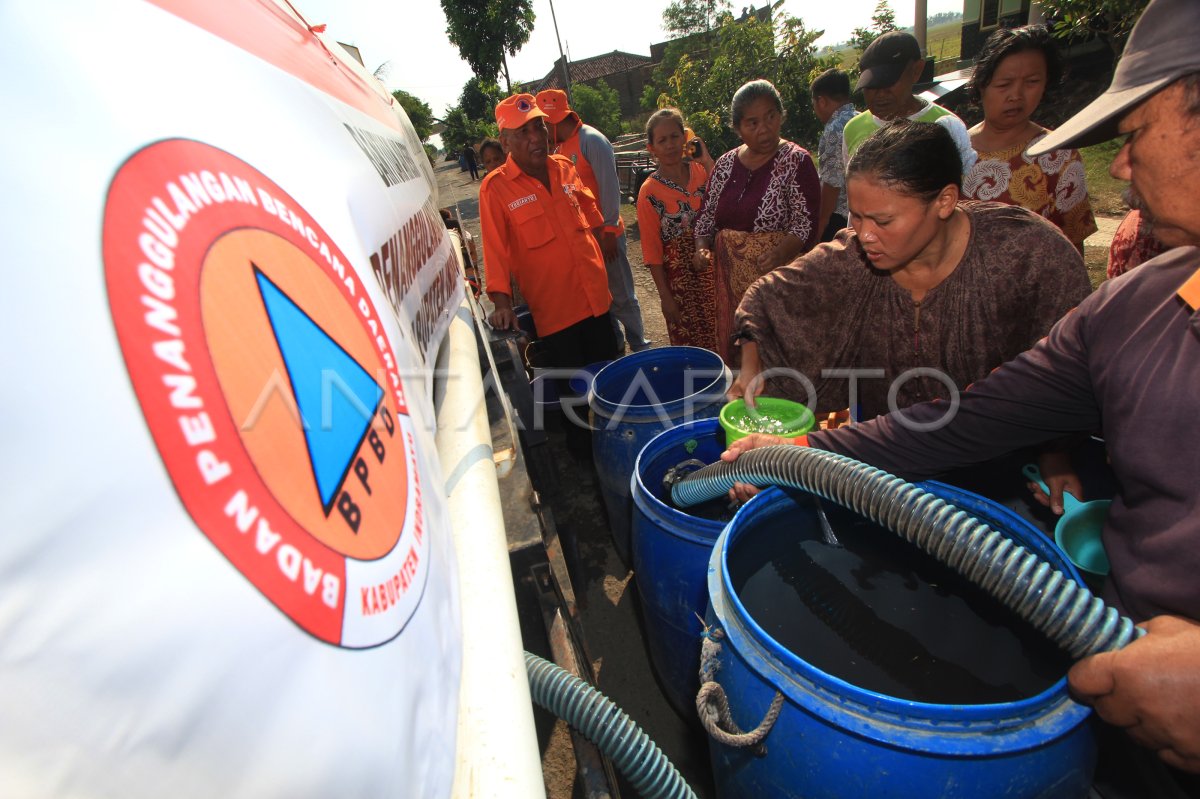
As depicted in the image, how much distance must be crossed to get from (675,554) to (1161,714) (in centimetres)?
118

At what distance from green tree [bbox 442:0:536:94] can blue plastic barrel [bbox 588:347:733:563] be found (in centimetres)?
3947

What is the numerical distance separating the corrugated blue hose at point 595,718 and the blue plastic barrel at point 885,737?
260 millimetres

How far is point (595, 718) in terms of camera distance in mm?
1198

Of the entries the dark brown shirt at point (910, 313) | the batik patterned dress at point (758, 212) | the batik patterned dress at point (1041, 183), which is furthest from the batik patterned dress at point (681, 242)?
the dark brown shirt at point (910, 313)

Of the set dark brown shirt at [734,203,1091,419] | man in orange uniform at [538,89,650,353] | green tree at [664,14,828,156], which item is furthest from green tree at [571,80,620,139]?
dark brown shirt at [734,203,1091,419]

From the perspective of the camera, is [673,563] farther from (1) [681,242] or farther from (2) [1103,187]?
(2) [1103,187]

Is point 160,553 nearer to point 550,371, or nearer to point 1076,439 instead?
point 1076,439

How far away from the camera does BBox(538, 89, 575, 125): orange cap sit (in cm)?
455

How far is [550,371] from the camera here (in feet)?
12.2

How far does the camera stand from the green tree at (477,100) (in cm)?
3825

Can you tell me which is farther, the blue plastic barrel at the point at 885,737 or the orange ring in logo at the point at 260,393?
the blue plastic barrel at the point at 885,737

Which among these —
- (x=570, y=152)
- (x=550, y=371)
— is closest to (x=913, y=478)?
(x=550, y=371)

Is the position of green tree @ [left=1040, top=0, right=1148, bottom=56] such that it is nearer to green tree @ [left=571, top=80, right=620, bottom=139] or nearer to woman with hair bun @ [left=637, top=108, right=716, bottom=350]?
woman with hair bun @ [left=637, top=108, right=716, bottom=350]

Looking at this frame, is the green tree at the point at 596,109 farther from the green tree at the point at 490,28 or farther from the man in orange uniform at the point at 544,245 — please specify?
the man in orange uniform at the point at 544,245
